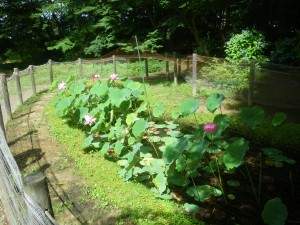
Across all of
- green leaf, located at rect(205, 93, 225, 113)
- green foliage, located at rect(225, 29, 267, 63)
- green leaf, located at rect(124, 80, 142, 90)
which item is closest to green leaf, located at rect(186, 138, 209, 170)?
green leaf, located at rect(205, 93, 225, 113)

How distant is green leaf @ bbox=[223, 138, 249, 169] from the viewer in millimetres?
2752

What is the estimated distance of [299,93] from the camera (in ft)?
19.2

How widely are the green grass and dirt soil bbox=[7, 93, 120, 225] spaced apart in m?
0.11

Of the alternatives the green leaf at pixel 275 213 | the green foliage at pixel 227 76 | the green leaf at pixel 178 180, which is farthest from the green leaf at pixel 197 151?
the green foliage at pixel 227 76

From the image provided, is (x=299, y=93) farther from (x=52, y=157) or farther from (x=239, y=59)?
(x=52, y=157)

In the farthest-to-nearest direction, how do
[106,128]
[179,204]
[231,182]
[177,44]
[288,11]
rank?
[177,44], [288,11], [106,128], [231,182], [179,204]

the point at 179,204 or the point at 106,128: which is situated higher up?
the point at 106,128

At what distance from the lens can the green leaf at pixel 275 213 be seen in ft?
7.79

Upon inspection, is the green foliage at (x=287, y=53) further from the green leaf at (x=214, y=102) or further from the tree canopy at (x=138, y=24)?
the green leaf at (x=214, y=102)

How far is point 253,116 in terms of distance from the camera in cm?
347

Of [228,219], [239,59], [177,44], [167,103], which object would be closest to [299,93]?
[239,59]

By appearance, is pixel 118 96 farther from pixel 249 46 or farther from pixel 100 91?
pixel 249 46

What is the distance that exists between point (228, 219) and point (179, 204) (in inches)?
21.1

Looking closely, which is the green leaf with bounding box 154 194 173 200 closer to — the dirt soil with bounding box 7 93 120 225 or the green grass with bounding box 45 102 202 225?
the green grass with bounding box 45 102 202 225
